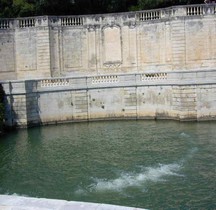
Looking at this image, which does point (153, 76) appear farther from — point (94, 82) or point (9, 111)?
point (9, 111)

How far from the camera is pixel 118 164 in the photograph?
18500 millimetres

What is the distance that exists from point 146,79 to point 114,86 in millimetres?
1906

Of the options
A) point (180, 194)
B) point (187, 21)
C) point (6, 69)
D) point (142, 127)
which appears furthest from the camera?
point (6, 69)

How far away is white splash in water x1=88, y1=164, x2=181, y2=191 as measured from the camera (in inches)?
618

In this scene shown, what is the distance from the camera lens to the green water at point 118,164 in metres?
14.8

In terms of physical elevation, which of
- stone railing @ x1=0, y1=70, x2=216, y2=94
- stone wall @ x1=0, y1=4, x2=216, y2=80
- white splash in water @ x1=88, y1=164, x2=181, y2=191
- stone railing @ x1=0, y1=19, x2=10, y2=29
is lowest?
white splash in water @ x1=88, y1=164, x2=181, y2=191

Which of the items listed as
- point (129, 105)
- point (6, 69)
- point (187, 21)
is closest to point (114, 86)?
point (129, 105)

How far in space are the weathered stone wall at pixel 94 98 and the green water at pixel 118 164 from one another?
1147mm

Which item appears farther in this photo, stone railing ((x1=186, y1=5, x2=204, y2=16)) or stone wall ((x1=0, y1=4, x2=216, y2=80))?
stone wall ((x1=0, y1=4, x2=216, y2=80))

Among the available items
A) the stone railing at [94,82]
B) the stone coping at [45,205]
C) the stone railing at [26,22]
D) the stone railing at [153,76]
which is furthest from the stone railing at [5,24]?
the stone coping at [45,205]

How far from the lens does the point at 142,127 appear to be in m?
25.5

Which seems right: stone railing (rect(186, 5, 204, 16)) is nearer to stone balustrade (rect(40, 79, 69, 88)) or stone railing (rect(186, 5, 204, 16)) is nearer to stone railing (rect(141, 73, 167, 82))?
stone railing (rect(141, 73, 167, 82))

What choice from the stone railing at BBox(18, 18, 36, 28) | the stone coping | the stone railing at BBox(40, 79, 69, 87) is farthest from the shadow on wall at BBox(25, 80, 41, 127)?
the stone coping

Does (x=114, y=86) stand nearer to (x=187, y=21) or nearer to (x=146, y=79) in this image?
(x=146, y=79)
